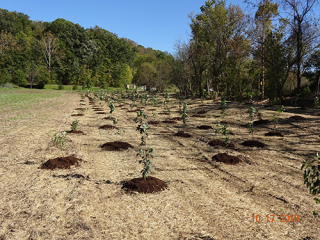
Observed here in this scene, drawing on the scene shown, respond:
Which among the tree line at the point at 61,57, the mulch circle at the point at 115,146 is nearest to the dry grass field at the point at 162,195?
the mulch circle at the point at 115,146

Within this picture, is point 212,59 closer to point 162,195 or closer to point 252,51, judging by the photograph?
point 252,51

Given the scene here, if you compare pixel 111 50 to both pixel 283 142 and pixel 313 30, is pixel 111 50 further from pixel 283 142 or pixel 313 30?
pixel 283 142

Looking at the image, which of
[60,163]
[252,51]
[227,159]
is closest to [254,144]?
[227,159]

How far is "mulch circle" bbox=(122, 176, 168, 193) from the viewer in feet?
15.4

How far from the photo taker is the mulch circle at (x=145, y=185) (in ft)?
15.4

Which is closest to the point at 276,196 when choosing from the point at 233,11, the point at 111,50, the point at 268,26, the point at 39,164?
the point at 39,164

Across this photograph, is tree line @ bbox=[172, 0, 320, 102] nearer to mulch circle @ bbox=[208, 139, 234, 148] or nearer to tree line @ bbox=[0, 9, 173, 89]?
mulch circle @ bbox=[208, 139, 234, 148]

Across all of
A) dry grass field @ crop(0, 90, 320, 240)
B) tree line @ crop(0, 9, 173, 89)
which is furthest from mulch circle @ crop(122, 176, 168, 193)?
tree line @ crop(0, 9, 173, 89)

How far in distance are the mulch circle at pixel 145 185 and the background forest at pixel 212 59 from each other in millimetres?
15121

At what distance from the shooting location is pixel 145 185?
4.79 meters

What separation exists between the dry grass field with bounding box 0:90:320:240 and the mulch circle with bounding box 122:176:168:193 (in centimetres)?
14

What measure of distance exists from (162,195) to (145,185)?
1.43ft

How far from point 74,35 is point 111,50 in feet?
41.6

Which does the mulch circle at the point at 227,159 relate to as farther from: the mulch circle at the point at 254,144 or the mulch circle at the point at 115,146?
the mulch circle at the point at 115,146
